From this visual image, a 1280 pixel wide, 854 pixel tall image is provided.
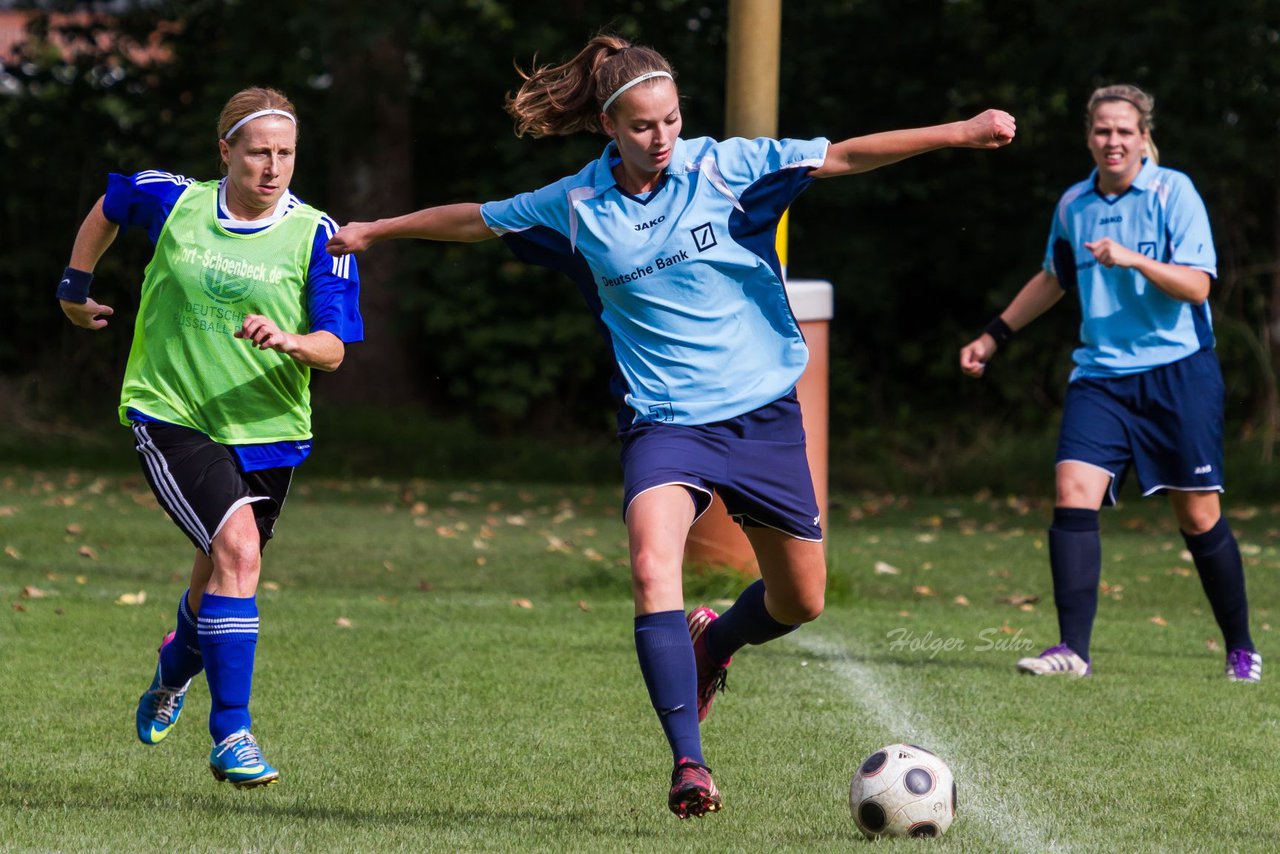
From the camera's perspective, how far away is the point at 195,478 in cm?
482

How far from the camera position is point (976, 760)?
17.1ft

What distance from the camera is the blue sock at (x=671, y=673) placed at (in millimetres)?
4219

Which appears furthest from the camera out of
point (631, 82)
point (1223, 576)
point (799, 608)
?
point (1223, 576)

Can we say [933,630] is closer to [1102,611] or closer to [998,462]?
[1102,611]

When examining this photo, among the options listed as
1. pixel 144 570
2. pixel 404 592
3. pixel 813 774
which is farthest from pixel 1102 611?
pixel 144 570

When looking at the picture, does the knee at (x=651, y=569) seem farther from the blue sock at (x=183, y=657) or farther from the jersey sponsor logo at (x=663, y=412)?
the blue sock at (x=183, y=657)

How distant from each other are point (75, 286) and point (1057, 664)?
3860mm

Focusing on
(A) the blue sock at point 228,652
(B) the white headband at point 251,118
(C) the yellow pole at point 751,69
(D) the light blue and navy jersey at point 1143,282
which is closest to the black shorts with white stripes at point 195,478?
(A) the blue sock at point 228,652

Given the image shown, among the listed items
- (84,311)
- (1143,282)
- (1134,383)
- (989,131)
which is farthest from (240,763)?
(1143,282)

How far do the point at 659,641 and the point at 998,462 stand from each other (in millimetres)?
12843

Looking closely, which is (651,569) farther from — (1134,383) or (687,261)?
(1134,383)

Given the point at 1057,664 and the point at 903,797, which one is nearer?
the point at 903,797

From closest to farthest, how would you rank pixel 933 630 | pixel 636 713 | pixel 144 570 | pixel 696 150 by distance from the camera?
pixel 696 150 → pixel 636 713 → pixel 933 630 → pixel 144 570

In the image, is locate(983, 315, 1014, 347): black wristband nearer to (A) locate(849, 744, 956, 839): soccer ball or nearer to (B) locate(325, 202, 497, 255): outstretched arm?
(B) locate(325, 202, 497, 255): outstretched arm
